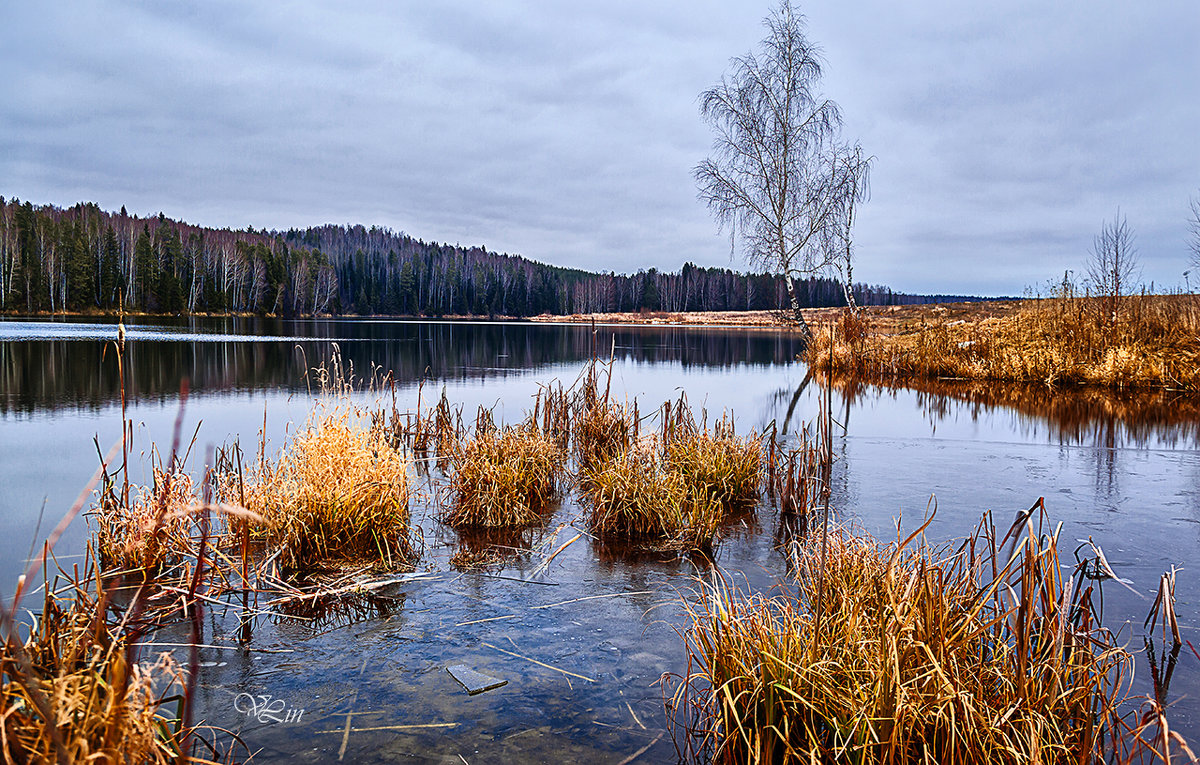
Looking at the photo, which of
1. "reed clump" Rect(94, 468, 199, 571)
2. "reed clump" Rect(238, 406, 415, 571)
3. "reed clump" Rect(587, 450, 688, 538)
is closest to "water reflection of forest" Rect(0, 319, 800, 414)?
"reed clump" Rect(587, 450, 688, 538)

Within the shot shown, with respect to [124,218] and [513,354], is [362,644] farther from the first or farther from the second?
[124,218]

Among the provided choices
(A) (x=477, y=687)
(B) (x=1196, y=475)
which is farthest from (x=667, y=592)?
(B) (x=1196, y=475)

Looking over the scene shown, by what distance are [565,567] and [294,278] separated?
108456 millimetres

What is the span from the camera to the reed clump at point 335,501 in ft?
18.0

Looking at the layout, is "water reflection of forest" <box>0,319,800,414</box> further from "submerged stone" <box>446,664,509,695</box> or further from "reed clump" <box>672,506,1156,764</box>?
"reed clump" <box>672,506,1156,764</box>

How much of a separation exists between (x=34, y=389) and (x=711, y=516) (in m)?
16.1

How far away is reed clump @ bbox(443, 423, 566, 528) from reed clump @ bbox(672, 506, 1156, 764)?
3403mm

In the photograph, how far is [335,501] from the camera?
561cm

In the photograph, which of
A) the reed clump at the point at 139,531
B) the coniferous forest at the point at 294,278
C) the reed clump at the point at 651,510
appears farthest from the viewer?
→ the coniferous forest at the point at 294,278

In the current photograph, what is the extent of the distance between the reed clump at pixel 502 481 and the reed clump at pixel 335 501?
66cm
